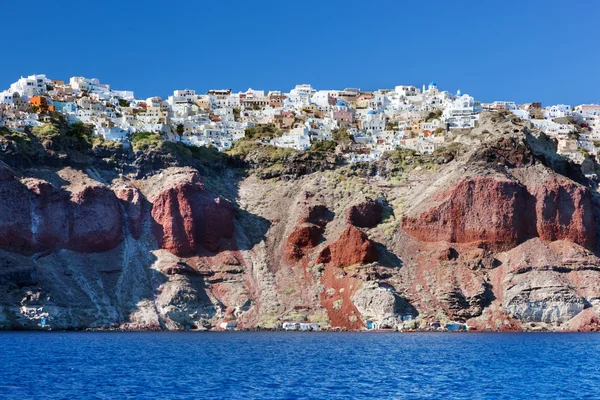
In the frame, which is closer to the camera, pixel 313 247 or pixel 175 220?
pixel 313 247

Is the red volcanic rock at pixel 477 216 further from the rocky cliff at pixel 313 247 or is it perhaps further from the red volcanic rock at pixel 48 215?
the red volcanic rock at pixel 48 215

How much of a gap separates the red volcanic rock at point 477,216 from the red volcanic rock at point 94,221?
42.5 metres

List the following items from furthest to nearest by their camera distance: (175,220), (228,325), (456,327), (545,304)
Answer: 1. (175,220)
2. (228,325)
3. (545,304)
4. (456,327)

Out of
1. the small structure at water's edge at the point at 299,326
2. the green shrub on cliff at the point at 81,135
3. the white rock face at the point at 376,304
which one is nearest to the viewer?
the white rock face at the point at 376,304

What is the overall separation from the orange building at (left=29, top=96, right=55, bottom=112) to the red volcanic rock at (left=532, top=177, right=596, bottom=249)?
270ft

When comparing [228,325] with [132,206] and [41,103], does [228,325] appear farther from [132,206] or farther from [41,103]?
[41,103]

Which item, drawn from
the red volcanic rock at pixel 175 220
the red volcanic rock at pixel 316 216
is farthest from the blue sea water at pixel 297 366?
the red volcanic rock at pixel 316 216

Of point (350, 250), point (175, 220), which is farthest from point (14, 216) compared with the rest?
point (350, 250)

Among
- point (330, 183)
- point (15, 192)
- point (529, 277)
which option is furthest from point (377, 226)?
point (15, 192)

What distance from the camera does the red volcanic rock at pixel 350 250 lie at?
5896 inches

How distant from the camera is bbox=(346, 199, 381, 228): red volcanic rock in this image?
521 ft

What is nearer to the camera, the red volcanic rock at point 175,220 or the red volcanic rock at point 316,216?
the red volcanic rock at point 175,220

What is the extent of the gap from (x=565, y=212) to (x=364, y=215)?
2931 cm

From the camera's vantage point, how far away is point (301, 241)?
157125 mm
